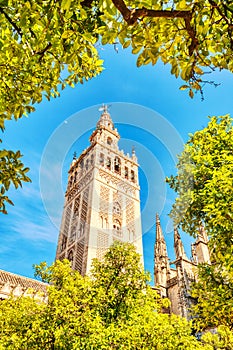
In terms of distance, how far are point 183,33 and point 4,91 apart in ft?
7.68

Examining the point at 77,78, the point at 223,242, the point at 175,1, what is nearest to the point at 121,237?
the point at 223,242

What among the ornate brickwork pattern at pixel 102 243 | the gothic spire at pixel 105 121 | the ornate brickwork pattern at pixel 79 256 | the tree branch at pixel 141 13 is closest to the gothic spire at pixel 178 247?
the ornate brickwork pattern at pixel 102 243

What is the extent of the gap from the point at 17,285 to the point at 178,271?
15459 mm

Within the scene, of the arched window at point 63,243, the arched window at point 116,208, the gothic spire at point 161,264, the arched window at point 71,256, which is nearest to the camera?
the gothic spire at point 161,264

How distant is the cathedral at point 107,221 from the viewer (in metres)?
26.2

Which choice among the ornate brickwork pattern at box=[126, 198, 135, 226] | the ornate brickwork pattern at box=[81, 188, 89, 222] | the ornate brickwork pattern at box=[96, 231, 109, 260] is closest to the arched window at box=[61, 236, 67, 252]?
the ornate brickwork pattern at box=[81, 188, 89, 222]

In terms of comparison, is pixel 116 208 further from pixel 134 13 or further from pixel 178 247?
pixel 134 13

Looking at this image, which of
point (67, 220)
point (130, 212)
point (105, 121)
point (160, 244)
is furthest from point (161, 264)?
point (105, 121)

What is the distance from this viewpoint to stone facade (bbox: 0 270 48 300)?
1786 centimetres

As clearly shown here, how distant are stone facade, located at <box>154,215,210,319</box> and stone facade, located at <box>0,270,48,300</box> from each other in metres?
12.0

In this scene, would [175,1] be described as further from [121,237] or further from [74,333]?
[121,237]

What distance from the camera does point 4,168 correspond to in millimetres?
3184

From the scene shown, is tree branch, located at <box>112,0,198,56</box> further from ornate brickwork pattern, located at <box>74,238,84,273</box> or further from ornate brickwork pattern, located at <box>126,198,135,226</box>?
ornate brickwork pattern, located at <box>126,198,135,226</box>

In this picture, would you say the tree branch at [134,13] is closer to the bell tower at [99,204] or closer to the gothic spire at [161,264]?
the bell tower at [99,204]
